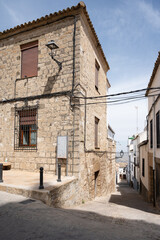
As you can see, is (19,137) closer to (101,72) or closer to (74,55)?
(74,55)

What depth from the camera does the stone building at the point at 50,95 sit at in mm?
7039

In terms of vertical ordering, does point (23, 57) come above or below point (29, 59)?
above

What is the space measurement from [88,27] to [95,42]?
119 centimetres

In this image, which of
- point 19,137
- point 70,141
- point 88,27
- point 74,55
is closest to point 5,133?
point 19,137

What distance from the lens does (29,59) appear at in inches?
324

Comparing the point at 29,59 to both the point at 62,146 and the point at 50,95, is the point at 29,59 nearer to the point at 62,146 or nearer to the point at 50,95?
the point at 50,95

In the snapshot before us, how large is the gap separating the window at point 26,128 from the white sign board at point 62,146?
4.15ft

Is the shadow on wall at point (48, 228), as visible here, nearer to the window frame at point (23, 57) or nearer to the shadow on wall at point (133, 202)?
the shadow on wall at point (133, 202)

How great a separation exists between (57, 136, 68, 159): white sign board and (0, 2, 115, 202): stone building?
1.0 inches

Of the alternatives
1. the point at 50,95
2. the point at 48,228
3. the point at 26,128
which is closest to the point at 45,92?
the point at 50,95

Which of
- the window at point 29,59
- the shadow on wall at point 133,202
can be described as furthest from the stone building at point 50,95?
the shadow on wall at point 133,202

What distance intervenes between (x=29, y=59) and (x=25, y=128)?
300cm

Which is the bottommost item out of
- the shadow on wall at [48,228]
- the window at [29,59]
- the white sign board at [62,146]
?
the shadow on wall at [48,228]

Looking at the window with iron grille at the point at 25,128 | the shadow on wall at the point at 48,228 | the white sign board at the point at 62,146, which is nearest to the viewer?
the shadow on wall at the point at 48,228
